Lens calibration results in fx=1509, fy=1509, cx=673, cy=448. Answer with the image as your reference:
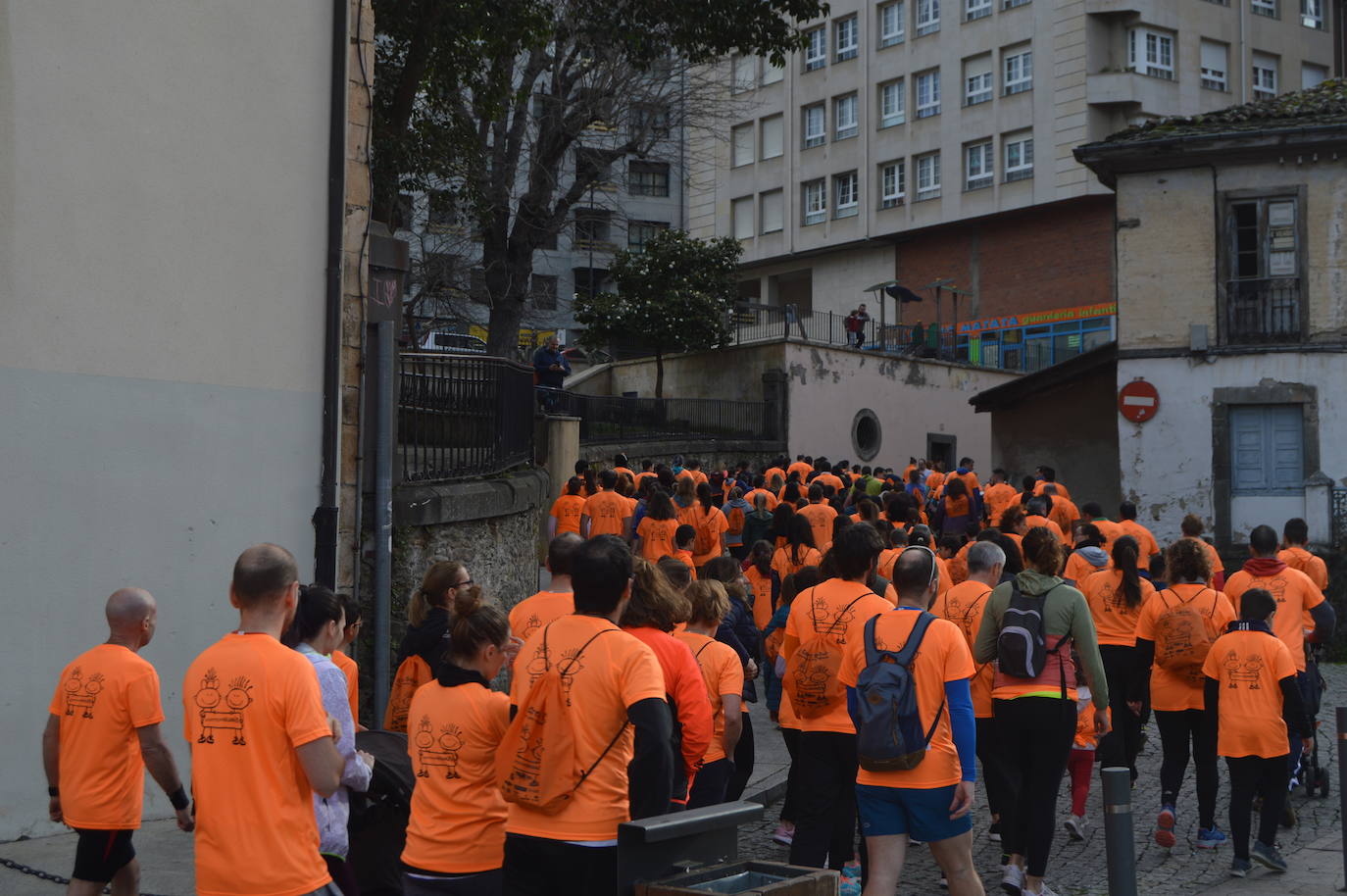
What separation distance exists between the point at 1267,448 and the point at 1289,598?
1466 cm

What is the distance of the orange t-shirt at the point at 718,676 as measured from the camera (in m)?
7.07

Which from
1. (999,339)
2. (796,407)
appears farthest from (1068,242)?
(796,407)

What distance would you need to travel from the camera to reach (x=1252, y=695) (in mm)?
8289

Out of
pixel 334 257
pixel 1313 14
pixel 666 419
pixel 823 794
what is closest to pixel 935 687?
pixel 823 794

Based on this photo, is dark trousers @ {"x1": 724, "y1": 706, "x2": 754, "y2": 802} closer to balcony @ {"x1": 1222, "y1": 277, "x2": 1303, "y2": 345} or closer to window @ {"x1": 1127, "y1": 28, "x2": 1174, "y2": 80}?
balcony @ {"x1": 1222, "y1": 277, "x2": 1303, "y2": 345}

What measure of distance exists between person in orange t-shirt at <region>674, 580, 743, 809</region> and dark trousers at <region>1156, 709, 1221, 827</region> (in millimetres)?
3062

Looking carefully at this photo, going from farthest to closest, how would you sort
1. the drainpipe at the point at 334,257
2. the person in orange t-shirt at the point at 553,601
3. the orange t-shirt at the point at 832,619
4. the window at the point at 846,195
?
the window at the point at 846,195 < the drainpipe at the point at 334,257 < the person in orange t-shirt at the point at 553,601 < the orange t-shirt at the point at 832,619

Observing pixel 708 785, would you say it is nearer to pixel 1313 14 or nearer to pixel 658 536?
pixel 658 536

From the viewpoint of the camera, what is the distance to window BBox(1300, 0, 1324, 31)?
47625mm

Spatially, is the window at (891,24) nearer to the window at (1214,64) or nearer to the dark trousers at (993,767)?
the window at (1214,64)

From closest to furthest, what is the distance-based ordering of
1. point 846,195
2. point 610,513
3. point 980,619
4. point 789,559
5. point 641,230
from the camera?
1. point 980,619
2. point 789,559
3. point 610,513
4. point 846,195
5. point 641,230

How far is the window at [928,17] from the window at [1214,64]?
819cm

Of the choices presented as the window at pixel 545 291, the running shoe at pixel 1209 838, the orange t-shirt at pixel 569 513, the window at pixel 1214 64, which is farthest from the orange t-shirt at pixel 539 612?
the window at pixel 1214 64

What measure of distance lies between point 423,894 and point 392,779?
0.65m
